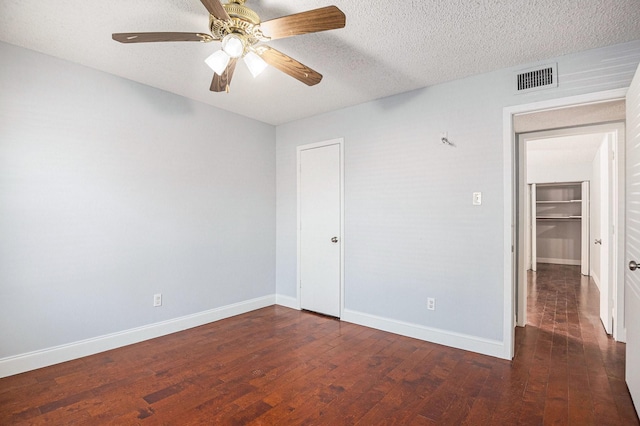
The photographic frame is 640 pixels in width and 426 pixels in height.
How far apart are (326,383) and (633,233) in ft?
7.75

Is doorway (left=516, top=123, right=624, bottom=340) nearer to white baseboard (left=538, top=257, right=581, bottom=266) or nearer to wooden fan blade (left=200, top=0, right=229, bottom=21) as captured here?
white baseboard (left=538, top=257, right=581, bottom=266)

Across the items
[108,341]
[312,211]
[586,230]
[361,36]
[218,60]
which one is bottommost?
[108,341]

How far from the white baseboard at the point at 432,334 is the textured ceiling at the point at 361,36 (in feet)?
8.18

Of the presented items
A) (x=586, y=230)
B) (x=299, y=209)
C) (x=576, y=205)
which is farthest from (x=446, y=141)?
(x=576, y=205)

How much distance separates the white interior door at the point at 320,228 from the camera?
4.04 meters

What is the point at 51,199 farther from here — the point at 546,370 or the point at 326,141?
the point at 546,370

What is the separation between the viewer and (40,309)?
104 inches

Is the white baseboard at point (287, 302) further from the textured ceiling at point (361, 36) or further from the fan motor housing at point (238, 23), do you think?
the fan motor housing at point (238, 23)

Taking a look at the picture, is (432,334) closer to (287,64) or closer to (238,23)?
(287,64)

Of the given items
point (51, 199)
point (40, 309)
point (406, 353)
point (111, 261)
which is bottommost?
point (406, 353)

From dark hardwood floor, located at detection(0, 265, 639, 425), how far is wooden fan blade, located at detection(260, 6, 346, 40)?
2.31m

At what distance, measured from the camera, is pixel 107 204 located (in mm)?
3008

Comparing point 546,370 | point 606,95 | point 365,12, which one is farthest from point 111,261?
point 606,95

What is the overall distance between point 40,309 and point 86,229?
0.72m
